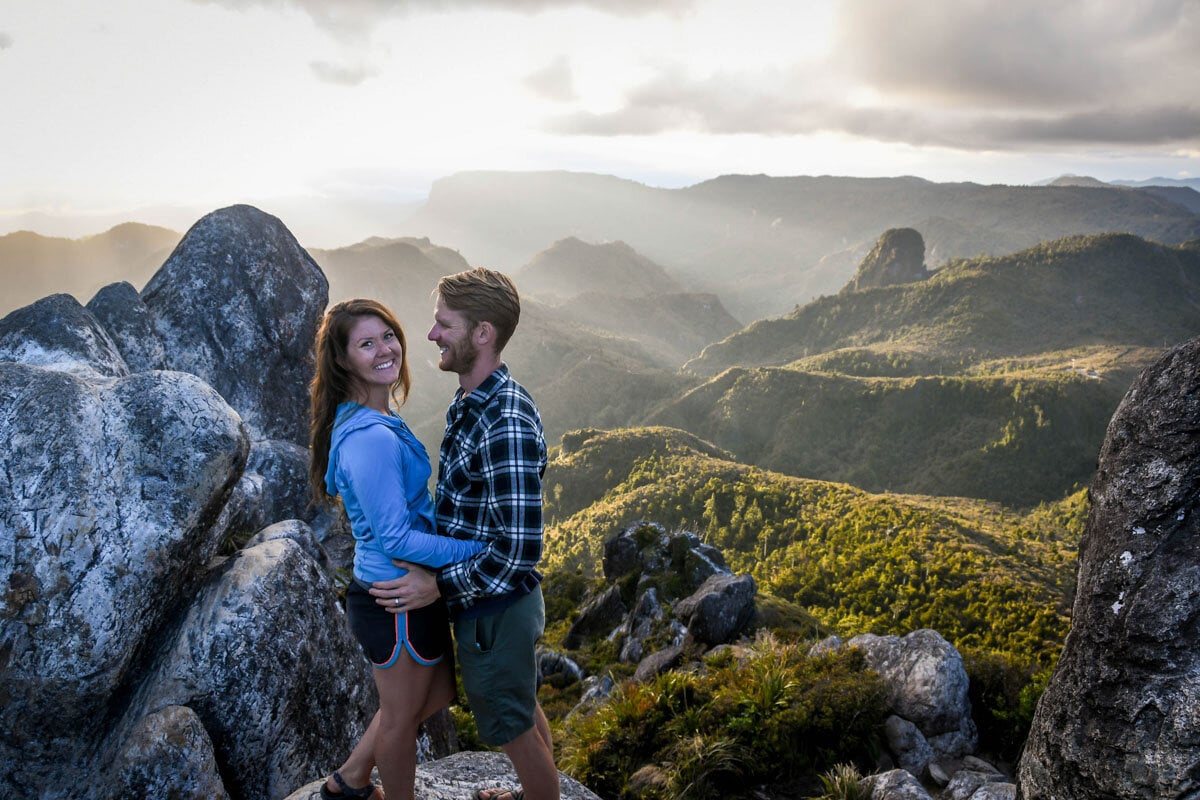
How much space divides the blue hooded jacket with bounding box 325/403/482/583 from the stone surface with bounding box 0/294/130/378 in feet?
21.6

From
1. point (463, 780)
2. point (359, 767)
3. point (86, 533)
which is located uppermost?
point (86, 533)

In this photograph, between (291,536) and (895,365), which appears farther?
(895,365)

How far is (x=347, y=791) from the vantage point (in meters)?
5.13

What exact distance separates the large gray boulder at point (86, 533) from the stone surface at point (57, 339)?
343 centimetres

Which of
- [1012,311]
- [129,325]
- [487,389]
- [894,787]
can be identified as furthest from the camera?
[1012,311]

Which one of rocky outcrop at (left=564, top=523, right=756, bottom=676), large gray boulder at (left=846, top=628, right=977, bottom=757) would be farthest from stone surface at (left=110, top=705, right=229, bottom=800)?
rocky outcrop at (left=564, top=523, right=756, bottom=676)

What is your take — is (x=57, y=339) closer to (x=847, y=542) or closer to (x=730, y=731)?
(x=730, y=731)

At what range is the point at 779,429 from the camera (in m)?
103

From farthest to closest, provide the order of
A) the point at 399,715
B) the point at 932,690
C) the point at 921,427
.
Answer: the point at 921,427, the point at 932,690, the point at 399,715

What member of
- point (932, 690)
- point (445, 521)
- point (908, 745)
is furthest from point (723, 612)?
point (445, 521)

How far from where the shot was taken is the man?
14.0 feet

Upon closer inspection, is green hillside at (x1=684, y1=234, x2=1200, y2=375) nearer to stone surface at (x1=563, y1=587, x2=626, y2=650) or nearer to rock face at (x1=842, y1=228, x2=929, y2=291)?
rock face at (x1=842, y1=228, x2=929, y2=291)

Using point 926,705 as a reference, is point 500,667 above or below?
above

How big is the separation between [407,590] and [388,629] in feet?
1.48
